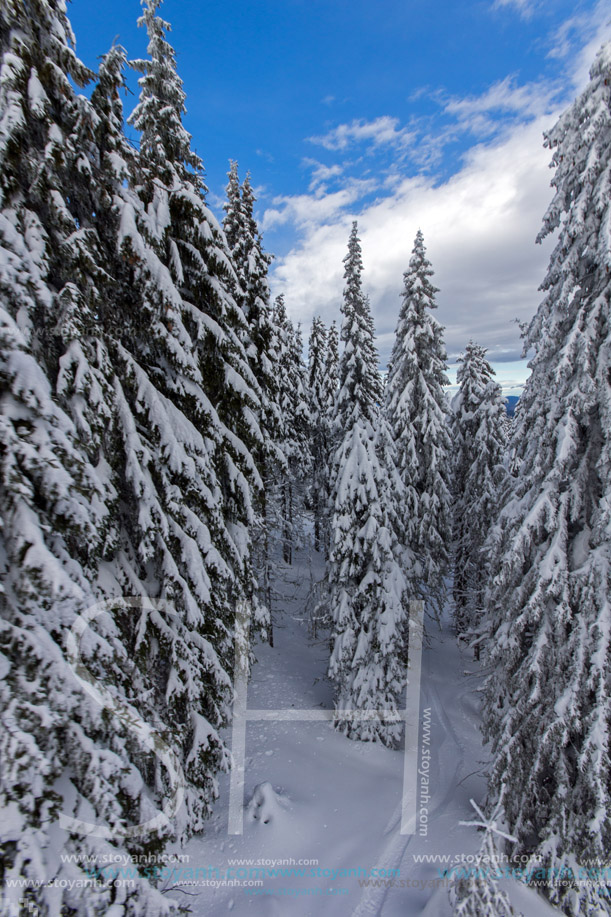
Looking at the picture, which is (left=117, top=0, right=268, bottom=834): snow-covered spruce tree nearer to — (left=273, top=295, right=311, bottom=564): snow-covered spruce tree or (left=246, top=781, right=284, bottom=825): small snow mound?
(left=246, top=781, right=284, bottom=825): small snow mound

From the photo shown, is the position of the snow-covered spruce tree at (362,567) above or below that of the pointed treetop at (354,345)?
below

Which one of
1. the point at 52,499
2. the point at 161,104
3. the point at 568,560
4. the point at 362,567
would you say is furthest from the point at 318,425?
the point at 52,499

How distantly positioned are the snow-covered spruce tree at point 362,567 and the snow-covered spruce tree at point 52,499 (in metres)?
8.42

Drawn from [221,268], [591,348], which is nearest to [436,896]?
[591,348]

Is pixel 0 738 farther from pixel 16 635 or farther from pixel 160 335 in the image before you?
pixel 160 335

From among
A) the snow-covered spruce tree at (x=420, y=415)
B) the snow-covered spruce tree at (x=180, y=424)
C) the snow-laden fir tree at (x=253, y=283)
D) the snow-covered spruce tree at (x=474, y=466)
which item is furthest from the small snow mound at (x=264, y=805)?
the snow-covered spruce tree at (x=474, y=466)

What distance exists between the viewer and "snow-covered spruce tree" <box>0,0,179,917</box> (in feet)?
11.6

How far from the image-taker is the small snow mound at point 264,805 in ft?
31.8

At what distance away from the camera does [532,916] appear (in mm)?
6562

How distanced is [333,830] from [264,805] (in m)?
1.78

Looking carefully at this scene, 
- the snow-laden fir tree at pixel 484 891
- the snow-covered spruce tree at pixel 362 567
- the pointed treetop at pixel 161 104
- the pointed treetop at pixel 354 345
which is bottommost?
the snow-laden fir tree at pixel 484 891

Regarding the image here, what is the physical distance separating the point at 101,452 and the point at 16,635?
9.44 ft

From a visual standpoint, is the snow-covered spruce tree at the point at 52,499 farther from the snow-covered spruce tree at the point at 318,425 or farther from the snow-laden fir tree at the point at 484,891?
the snow-covered spruce tree at the point at 318,425

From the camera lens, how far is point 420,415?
17672 mm
